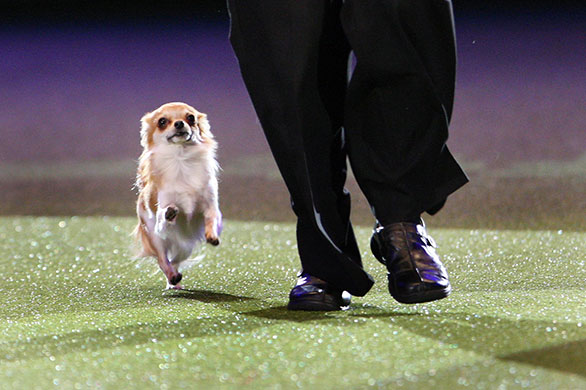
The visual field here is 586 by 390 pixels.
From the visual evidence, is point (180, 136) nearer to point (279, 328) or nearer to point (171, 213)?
point (171, 213)

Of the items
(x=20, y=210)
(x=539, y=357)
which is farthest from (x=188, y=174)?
(x=20, y=210)

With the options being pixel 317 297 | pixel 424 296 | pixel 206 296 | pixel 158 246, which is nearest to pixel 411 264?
pixel 424 296

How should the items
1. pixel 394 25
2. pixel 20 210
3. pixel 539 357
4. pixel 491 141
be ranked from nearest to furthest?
pixel 539 357, pixel 394 25, pixel 20 210, pixel 491 141

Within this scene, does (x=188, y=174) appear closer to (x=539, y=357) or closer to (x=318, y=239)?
(x=318, y=239)

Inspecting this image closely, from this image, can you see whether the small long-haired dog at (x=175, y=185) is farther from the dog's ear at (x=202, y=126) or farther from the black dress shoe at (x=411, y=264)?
the black dress shoe at (x=411, y=264)

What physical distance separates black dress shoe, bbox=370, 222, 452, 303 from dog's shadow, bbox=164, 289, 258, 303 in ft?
1.00

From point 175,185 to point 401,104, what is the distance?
65cm

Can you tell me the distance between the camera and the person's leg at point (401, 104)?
137cm

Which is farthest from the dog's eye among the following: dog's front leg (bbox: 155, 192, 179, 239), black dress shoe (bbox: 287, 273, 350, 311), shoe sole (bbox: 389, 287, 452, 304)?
shoe sole (bbox: 389, 287, 452, 304)

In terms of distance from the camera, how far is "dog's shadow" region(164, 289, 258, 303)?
1.58m

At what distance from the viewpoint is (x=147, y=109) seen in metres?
4.69

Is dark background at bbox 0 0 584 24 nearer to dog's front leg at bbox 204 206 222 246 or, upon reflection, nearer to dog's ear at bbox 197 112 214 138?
dog's ear at bbox 197 112 214 138

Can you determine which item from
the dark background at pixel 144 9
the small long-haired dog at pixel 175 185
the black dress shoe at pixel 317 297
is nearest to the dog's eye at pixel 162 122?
the small long-haired dog at pixel 175 185

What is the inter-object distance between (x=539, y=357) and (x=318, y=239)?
1.65 feet
